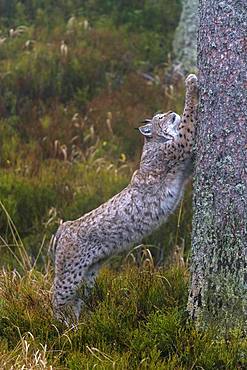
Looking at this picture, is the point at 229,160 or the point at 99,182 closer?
the point at 229,160

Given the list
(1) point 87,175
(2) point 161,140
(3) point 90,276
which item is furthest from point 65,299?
(1) point 87,175

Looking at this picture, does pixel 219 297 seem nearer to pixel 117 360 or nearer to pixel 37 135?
pixel 117 360

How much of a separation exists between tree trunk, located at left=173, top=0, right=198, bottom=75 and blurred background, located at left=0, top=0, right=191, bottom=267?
0.66 feet

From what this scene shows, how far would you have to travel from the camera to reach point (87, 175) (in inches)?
365

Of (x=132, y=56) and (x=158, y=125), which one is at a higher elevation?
(x=158, y=125)

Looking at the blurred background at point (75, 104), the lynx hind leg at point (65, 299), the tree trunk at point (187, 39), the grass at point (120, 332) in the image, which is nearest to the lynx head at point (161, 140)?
the grass at point (120, 332)

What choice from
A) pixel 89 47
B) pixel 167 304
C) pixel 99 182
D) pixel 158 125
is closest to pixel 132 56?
pixel 89 47

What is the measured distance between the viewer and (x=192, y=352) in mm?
5332

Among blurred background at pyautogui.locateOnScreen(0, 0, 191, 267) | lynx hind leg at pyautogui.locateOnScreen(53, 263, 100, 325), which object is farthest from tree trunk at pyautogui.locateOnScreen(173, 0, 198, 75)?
lynx hind leg at pyautogui.locateOnScreen(53, 263, 100, 325)

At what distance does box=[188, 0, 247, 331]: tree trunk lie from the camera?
5.22 m

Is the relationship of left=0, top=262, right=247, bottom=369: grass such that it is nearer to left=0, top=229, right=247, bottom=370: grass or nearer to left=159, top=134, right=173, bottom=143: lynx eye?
left=0, top=229, right=247, bottom=370: grass

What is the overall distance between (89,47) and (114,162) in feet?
8.80

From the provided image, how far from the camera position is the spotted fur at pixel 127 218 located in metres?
6.02

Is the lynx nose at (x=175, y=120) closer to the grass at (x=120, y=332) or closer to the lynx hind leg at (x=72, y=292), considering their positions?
the grass at (x=120, y=332)
